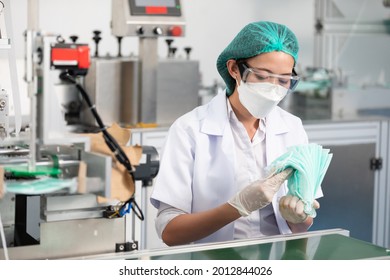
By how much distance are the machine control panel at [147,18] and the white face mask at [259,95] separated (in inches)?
43.2

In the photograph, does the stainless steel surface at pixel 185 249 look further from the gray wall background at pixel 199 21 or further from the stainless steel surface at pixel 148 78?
the gray wall background at pixel 199 21

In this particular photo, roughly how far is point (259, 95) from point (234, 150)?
0.15 metres

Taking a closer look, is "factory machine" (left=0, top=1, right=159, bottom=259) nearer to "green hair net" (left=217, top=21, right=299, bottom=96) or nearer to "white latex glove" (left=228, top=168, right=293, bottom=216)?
"white latex glove" (left=228, top=168, right=293, bottom=216)

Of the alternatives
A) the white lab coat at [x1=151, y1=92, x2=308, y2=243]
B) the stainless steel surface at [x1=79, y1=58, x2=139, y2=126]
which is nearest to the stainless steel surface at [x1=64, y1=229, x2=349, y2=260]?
the white lab coat at [x1=151, y1=92, x2=308, y2=243]

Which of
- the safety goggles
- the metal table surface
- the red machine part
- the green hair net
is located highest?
the green hair net

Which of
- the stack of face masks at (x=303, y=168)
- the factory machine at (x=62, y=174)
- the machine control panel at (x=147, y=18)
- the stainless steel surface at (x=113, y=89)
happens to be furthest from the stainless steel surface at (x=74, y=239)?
the machine control panel at (x=147, y=18)

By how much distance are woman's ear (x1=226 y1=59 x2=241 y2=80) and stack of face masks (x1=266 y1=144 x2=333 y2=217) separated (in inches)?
11.1

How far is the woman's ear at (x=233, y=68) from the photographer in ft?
6.61

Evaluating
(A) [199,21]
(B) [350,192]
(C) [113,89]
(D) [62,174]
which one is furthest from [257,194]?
(A) [199,21]

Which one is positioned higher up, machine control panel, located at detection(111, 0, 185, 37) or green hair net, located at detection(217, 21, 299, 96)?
machine control panel, located at detection(111, 0, 185, 37)

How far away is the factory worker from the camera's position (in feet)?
6.35

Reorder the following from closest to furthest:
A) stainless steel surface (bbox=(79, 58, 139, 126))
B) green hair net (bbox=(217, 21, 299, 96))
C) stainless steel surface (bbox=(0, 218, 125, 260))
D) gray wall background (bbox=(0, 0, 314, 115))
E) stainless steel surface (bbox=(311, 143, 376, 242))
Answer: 1. stainless steel surface (bbox=(0, 218, 125, 260))
2. green hair net (bbox=(217, 21, 299, 96))
3. stainless steel surface (bbox=(79, 58, 139, 126))
4. stainless steel surface (bbox=(311, 143, 376, 242))
5. gray wall background (bbox=(0, 0, 314, 115))
